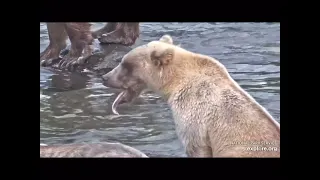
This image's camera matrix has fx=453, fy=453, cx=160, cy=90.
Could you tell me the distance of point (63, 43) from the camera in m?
2.98

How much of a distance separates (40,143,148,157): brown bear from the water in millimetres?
38

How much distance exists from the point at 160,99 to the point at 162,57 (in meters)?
0.27

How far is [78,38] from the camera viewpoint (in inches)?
117

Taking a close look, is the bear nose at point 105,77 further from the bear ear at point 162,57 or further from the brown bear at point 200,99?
the bear ear at point 162,57

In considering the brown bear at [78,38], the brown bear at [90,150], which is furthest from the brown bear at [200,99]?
the brown bear at [90,150]

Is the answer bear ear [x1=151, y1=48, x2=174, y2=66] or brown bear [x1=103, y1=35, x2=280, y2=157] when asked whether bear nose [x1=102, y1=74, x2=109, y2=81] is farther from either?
bear ear [x1=151, y1=48, x2=174, y2=66]

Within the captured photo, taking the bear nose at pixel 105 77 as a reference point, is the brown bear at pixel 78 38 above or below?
above

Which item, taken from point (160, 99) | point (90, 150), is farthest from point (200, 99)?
point (90, 150)

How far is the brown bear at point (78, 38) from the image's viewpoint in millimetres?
2955

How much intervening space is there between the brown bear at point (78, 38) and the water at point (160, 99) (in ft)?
0.20

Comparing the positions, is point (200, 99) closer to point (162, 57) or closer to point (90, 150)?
point (162, 57)
